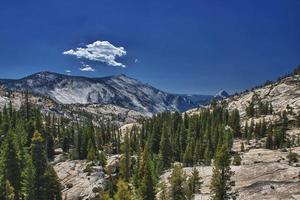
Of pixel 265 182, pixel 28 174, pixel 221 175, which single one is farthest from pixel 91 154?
pixel 221 175

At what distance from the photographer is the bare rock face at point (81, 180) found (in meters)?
104

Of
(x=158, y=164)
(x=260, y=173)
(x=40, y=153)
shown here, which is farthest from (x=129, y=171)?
(x=40, y=153)

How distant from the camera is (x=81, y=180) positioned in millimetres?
113250

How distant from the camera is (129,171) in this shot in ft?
398

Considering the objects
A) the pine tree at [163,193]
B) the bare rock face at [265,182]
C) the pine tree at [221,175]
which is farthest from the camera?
the pine tree at [163,193]

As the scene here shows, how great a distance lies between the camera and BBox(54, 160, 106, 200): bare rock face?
10431 cm

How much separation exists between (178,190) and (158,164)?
4001 cm

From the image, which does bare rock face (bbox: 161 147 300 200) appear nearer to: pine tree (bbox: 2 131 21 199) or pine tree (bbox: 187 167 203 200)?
pine tree (bbox: 187 167 203 200)

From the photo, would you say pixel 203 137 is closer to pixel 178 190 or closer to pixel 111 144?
pixel 111 144

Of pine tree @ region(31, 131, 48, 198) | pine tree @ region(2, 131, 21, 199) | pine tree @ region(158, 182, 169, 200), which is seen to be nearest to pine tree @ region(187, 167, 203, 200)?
pine tree @ region(158, 182, 169, 200)

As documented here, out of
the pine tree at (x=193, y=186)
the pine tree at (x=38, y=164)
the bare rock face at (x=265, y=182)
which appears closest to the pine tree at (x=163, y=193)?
the pine tree at (x=193, y=186)

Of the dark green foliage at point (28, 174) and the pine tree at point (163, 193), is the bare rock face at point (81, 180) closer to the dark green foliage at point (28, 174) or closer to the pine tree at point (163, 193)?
the dark green foliage at point (28, 174)

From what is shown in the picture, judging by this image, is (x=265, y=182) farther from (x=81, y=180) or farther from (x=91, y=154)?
(x=91, y=154)

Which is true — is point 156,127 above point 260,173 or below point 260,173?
above
